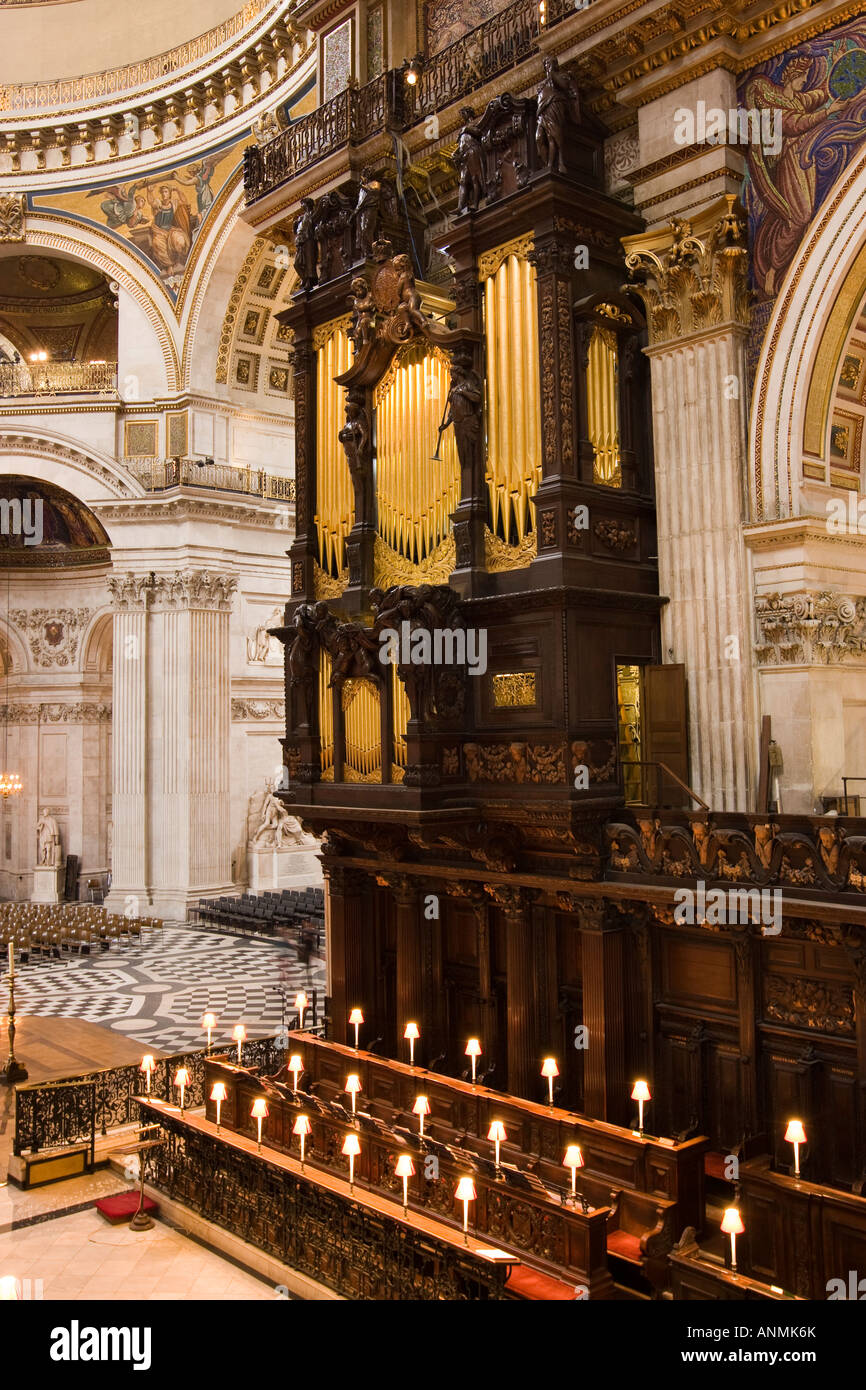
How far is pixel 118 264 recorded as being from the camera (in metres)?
30.1

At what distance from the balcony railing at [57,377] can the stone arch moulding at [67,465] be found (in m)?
1.82

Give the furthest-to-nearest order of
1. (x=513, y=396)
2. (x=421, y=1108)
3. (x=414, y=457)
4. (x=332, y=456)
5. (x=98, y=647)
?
(x=98, y=647), (x=332, y=456), (x=414, y=457), (x=513, y=396), (x=421, y=1108)

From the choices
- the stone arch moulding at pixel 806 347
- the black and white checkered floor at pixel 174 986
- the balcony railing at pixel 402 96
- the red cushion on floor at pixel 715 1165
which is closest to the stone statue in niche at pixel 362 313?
the balcony railing at pixel 402 96

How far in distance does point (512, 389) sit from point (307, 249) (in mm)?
4777

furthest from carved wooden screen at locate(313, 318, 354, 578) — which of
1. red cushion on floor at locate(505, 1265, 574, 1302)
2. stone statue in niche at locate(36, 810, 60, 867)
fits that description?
stone statue in niche at locate(36, 810, 60, 867)

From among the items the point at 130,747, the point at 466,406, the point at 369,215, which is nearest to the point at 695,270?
the point at 466,406

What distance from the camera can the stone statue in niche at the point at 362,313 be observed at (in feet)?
42.5

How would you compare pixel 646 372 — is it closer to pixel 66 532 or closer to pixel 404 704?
pixel 404 704

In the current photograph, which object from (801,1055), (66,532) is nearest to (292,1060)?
(801,1055)

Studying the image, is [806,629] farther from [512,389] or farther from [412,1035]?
[412,1035]

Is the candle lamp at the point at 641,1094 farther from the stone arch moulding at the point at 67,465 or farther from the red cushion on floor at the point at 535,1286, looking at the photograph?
the stone arch moulding at the point at 67,465

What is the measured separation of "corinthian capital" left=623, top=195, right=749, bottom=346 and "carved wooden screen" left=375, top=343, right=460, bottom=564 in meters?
2.39

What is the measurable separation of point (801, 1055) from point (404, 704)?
5129 mm

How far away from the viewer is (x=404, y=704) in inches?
458
